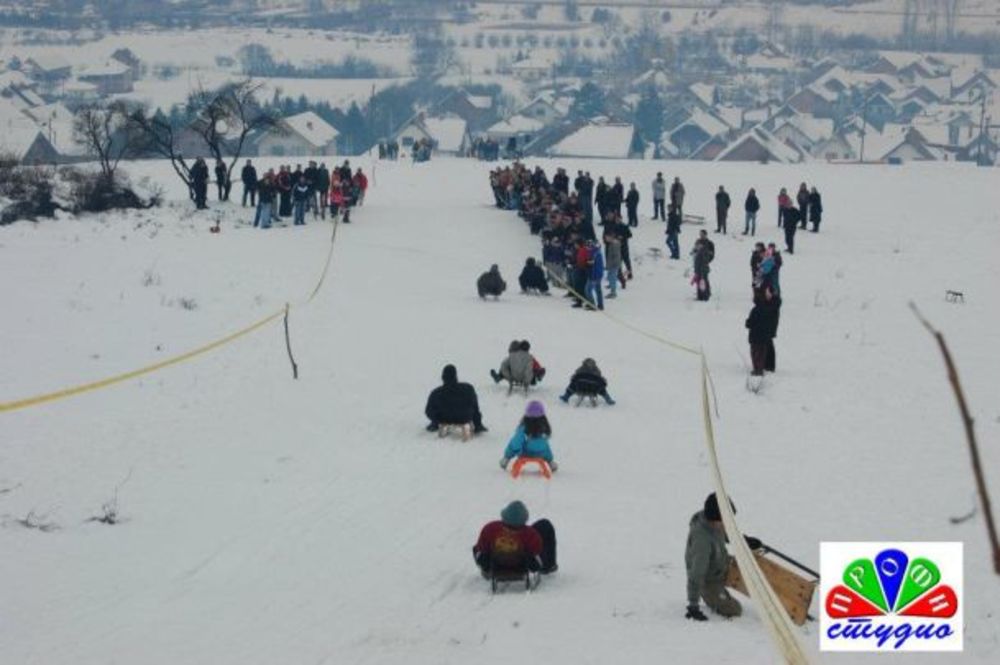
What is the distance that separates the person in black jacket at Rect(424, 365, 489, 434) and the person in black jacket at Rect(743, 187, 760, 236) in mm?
20207

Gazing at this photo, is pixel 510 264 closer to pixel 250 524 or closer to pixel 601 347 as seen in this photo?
pixel 601 347

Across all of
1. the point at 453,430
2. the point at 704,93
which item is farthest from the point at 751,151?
the point at 453,430

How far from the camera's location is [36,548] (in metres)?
11.5

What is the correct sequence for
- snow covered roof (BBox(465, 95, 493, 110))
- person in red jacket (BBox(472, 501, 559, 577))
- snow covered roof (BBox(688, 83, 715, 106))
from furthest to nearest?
snow covered roof (BBox(688, 83, 715, 106)) < snow covered roof (BBox(465, 95, 493, 110)) < person in red jacket (BBox(472, 501, 559, 577))

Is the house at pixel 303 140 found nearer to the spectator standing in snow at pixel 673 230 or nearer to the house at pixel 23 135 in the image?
the house at pixel 23 135

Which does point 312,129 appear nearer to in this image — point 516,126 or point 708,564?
point 516,126

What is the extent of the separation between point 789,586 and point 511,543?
6.80 ft

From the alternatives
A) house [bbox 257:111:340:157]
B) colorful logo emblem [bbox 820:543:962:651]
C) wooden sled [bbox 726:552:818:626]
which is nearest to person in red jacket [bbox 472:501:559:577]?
wooden sled [bbox 726:552:818:626]

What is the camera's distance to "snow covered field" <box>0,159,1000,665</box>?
33.1ft

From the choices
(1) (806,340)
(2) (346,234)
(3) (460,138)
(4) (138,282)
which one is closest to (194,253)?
(4) (138,282)

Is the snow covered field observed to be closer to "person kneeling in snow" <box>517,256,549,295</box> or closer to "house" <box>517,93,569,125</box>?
"person kneeling in snow" <box>517,256,549,295</box>

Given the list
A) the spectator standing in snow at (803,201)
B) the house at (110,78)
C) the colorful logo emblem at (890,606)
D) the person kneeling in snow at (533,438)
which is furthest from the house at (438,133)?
the colorful logo emblem at (890,606)

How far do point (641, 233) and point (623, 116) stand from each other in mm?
120839

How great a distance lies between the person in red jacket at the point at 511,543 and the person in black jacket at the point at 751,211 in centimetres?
2481
